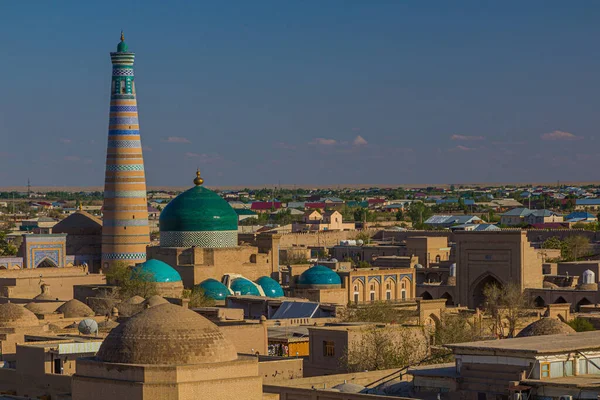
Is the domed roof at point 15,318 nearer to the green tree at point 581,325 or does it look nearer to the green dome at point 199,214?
the green tree at point 581,325

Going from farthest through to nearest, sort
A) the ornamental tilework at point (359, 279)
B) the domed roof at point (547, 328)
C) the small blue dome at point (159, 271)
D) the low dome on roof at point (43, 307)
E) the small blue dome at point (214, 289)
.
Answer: the ornamental tilework at point (359, 279), the small blue dome at point (214, 289), the small blue dome at point (159, 271), the low dome on roof at point (43, 307), the domed roof at point (547, 328)

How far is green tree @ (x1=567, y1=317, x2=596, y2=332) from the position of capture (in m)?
28.6

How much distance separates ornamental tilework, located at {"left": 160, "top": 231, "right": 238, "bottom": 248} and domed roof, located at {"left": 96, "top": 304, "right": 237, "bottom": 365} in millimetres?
24225

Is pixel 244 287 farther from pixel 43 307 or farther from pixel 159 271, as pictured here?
pixel 43 307

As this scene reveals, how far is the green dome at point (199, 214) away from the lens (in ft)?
133

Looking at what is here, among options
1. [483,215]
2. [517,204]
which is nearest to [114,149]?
[483,215]

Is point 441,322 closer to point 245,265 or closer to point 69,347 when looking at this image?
point 69,347

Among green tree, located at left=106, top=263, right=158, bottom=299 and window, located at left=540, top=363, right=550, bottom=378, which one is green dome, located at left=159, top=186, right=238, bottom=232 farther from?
window, located at left=540, top=363, right=550, bottom=378

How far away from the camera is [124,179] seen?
4362cm

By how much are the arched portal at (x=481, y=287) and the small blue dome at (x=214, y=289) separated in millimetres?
6756

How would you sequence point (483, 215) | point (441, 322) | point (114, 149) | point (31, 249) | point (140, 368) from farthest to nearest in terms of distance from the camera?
point (483, 215) < point (31, 249) < point (114, 149) < point (441, 322) < point (140, 368)

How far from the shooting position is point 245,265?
40.6 metres

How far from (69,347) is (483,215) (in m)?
74.5

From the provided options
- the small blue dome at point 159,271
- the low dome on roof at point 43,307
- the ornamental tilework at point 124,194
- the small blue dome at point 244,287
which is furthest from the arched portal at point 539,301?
the low dome on roof at point 43,307
